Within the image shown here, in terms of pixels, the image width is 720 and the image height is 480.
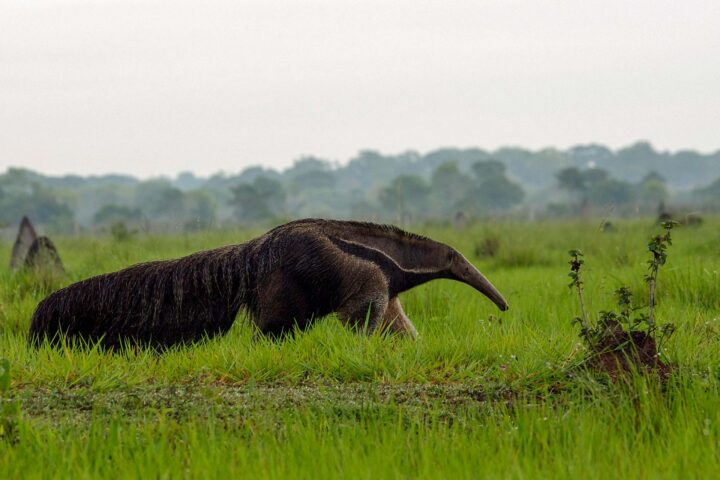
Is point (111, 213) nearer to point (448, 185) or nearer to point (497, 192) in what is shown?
point (448, 185)

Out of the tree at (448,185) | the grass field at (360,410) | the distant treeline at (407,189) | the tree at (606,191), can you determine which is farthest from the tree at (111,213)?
the grass field at (360,410)

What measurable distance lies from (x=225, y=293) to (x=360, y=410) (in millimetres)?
1888

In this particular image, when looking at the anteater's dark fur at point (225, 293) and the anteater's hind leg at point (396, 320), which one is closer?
the anteater's dark fur at point (225, 293)

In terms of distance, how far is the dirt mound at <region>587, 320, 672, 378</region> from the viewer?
4488 mm

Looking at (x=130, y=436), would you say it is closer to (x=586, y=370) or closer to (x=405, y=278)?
(x=586, y=370)

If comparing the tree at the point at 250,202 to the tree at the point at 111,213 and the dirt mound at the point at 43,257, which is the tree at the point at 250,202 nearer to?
the tree at the point at 111,213

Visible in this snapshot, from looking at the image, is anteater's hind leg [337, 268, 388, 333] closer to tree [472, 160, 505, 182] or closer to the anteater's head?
the anteater's head

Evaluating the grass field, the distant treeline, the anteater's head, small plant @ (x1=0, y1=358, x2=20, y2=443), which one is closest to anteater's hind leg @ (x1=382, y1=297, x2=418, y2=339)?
the grass field

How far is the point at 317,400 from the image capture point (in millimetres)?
4230

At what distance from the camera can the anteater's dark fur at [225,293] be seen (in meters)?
5.55

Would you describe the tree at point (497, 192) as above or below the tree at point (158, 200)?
below

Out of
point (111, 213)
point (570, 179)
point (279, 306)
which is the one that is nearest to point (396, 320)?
point (279, 306)

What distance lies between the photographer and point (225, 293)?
18.4ft

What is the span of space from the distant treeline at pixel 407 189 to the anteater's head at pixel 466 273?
49.9 feet
